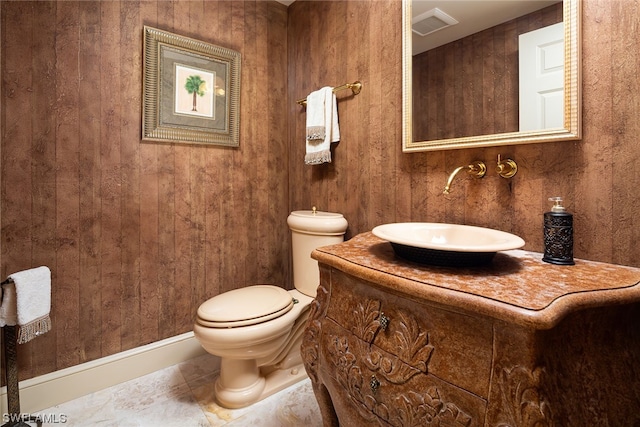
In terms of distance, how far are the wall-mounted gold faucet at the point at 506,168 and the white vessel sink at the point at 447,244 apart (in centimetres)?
24

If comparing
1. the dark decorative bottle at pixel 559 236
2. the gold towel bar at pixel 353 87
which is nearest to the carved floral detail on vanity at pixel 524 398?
the dark decorative bottle at pixel 559 236

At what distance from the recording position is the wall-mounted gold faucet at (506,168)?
1095 millimetres

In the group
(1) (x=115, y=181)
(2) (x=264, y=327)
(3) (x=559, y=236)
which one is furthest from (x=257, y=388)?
(3) (x=559, y=236)

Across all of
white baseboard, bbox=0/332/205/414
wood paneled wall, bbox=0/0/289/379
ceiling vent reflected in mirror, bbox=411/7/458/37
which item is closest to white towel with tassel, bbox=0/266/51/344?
wood paneled wall, bbox=0/0/289/379

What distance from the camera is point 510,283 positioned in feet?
2.33

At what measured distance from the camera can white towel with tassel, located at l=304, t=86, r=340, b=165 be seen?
1717 millimetres

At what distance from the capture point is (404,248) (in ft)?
3.03

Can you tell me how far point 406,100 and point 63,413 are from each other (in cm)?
212

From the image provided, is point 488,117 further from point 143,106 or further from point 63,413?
point 63,413

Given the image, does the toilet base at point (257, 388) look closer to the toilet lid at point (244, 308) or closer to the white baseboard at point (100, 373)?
the toilet lid at point (244, 308)

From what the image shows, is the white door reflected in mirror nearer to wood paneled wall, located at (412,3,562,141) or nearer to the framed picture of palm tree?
wood paneled wall, located at (412,3,562,141)

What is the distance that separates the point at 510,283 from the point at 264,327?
1002 millimetres

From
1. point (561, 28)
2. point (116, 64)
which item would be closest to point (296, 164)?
point (116, 64)

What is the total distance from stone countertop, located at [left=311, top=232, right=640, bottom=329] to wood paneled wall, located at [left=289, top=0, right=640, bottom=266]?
18 centimetres
